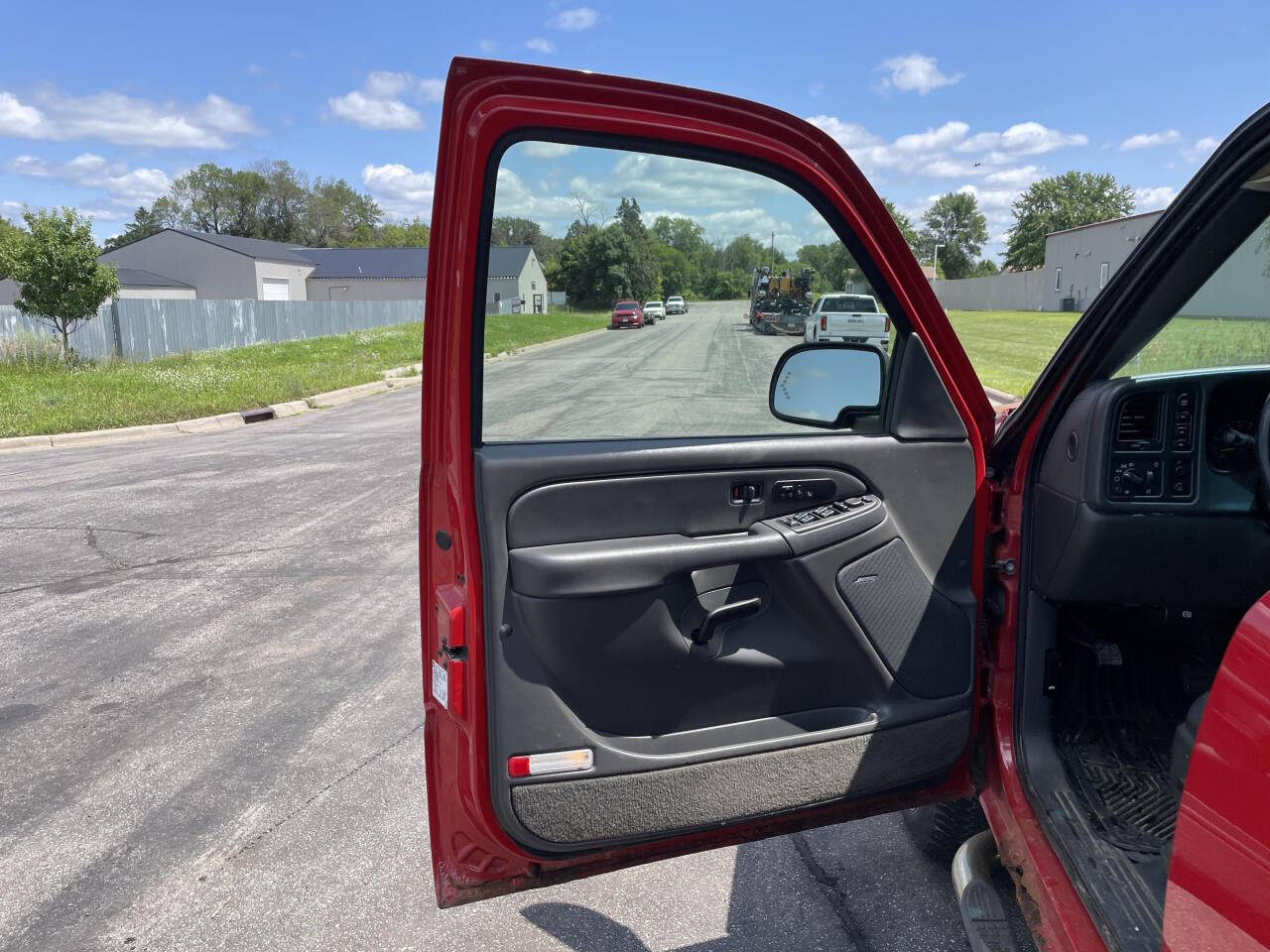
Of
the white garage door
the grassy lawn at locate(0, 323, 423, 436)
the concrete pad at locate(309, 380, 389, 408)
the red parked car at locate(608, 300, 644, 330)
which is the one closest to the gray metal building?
the red parked car at locate(608, 300, 644, 330)

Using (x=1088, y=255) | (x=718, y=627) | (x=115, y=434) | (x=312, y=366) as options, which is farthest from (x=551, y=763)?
(x=312, y=366)

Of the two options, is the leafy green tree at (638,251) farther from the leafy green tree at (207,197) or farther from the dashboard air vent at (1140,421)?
the leafy green tree at (207,197)

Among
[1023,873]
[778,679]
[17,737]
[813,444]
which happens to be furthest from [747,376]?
[17,737]

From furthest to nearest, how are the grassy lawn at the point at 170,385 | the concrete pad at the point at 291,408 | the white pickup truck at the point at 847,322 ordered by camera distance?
1. the concrete pad at the point at 291,408
2. the grassy lawn at the point at 170,385
3. the white pickup truck at the point at 847,322

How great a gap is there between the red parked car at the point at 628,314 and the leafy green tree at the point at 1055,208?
24822 mm

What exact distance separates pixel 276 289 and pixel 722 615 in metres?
58.3

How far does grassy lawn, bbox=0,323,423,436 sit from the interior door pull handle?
12.7 metres

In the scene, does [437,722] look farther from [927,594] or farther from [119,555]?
[119,555]

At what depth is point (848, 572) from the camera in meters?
2.17

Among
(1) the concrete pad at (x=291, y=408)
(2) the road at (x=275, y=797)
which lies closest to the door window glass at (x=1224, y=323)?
(2) the road at (x=275, y=797)

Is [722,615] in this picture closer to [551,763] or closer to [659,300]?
[551,763]

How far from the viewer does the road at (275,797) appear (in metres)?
2.76

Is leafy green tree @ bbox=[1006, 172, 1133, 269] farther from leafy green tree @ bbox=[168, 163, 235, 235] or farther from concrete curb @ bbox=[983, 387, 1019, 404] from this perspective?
leafy green tree @ bbox=[168, 163, 235, 235]

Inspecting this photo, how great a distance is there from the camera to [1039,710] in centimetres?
228
